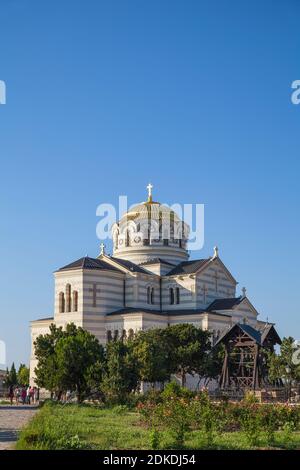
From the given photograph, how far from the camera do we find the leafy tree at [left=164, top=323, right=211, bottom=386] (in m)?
45.8

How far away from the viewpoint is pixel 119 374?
33281 millimetres

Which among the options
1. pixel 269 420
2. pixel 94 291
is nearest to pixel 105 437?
pixel 269 420

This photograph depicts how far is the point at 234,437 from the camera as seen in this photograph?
19.2 metres

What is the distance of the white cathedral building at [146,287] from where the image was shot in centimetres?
5500

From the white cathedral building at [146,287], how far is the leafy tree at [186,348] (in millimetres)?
5966

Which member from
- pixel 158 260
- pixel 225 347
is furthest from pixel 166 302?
pixel 225 347

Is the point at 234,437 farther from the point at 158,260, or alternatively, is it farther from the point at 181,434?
the point at 158,260

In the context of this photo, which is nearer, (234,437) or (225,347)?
(234,437)

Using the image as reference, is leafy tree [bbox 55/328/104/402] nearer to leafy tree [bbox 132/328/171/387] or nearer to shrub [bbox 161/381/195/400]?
leafy tree [bbox 132/328/171/387]

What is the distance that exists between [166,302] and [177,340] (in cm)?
1213

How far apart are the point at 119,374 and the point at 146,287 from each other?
25454 millimetres

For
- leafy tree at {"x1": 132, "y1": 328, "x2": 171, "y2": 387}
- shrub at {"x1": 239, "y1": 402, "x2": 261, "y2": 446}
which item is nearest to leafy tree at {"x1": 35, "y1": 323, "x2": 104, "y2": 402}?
leafy tree at {"x1": 132, "y1": 328, "x2": 171, "y2": 387}

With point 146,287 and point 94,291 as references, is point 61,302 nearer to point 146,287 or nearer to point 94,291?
point 94,291
